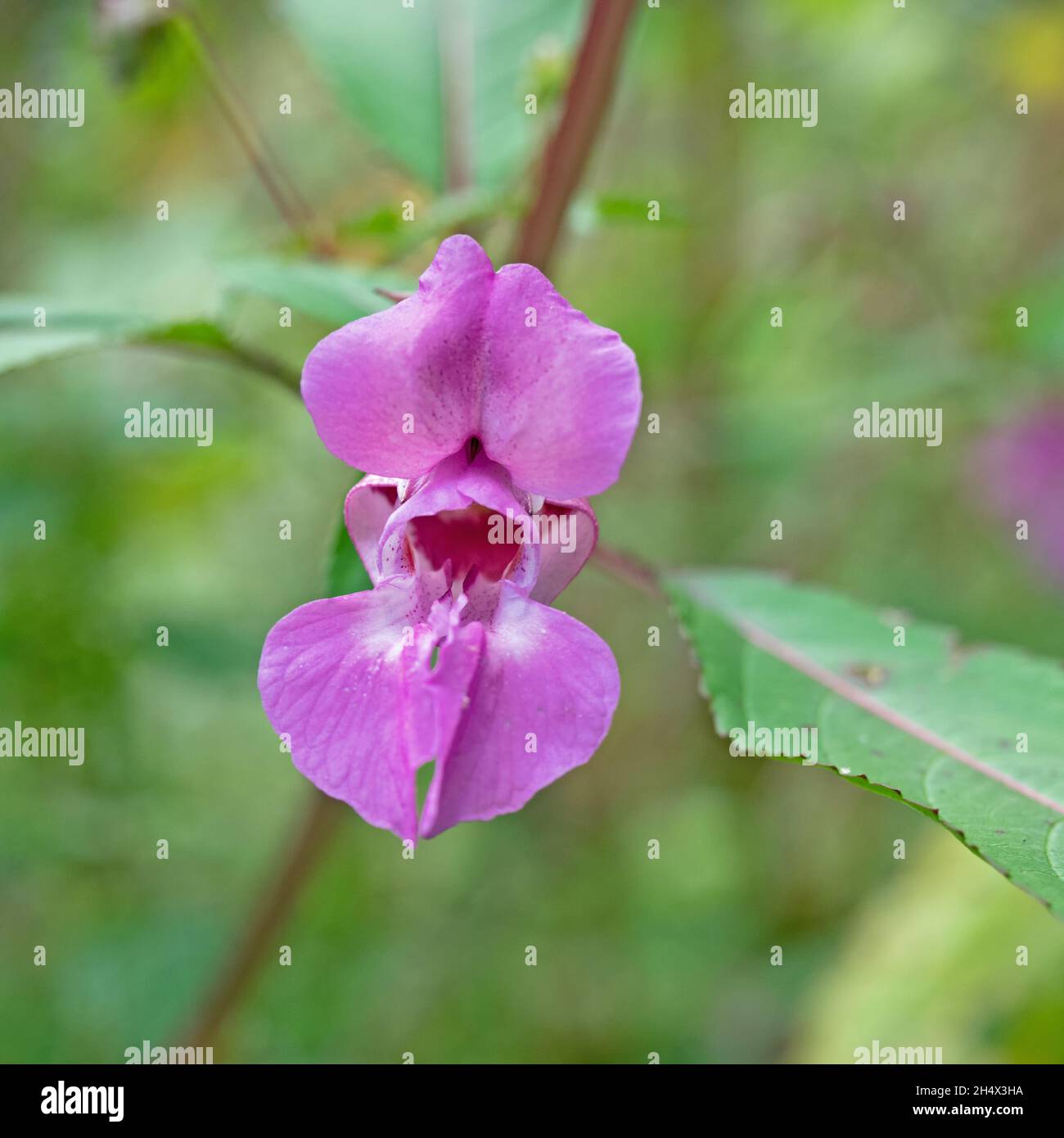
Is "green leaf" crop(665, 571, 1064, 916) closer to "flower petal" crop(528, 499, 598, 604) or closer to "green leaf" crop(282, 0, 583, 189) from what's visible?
"flower petal" crop(528, 499, 598, 604)

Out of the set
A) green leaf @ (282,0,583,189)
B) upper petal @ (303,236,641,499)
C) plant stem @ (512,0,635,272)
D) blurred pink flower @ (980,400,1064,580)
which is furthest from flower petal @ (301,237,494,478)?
blurred pink flower @ (980,400,1064,580)

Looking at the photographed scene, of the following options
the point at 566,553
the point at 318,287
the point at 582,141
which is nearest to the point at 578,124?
the point at 582,141

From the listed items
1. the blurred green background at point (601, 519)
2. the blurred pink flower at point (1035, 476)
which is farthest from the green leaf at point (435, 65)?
the blurred pink flower at point (1035, 476)

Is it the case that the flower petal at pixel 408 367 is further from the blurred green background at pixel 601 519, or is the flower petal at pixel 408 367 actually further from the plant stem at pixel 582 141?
the blurred green background at pixel 601 519

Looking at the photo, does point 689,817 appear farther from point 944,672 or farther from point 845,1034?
point 944,672

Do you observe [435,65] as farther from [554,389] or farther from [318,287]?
[554,389]

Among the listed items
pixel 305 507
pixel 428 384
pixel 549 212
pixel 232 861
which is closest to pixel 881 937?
pixel 232 861
